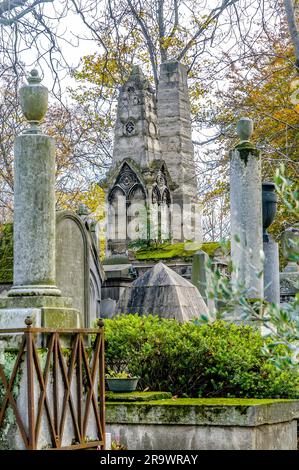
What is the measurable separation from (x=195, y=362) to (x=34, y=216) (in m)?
2.34

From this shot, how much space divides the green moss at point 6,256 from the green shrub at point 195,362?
514cm

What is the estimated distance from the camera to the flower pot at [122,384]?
8414mm

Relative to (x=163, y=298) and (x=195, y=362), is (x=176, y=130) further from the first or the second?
(x=195, y=362)

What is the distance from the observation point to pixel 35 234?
7.48 m

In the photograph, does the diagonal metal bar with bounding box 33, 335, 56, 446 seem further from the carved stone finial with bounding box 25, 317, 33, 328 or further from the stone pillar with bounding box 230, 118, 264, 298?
the stone pillar with bounding box 230, 118, 264, 298

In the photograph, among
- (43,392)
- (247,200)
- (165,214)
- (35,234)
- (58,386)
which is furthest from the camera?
(165,214)

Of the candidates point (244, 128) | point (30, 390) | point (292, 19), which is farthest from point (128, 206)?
point (30, 390)

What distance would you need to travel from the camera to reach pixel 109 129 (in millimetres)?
35969

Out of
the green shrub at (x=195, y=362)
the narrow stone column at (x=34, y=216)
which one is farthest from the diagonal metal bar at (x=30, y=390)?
the green shrub at (x=195, y=362)

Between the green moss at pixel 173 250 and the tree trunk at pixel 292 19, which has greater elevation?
the tree trunk at pixel 292 19

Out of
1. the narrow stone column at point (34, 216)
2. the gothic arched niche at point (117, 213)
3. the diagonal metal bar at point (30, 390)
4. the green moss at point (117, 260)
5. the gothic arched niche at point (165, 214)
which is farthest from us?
the gothic arched niche at point (165, 214)

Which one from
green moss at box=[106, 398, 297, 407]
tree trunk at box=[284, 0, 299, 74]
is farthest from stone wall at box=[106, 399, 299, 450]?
tree trunk at box=[284, 0, 299, 74]

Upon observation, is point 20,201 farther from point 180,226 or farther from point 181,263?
point 180,226

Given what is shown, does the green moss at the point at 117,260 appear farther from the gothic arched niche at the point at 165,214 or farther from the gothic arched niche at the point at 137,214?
the gothic arched niche at the point at 165,214
